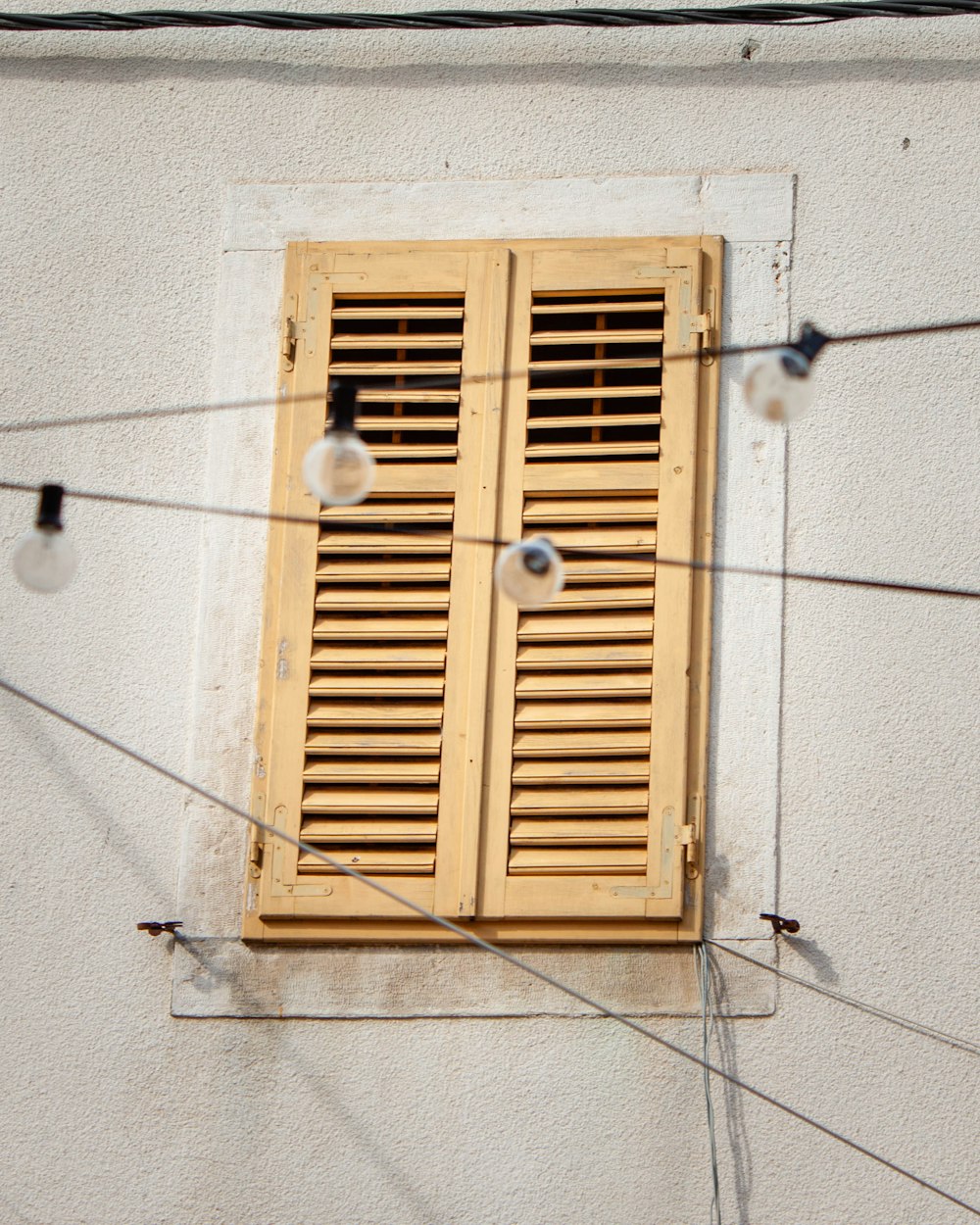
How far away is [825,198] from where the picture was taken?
21.7ft

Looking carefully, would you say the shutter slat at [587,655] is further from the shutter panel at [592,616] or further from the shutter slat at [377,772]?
the shutter slat at [377,772]

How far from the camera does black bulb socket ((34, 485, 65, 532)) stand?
5.08 meters

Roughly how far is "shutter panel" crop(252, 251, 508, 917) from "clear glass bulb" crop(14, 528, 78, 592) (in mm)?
1083

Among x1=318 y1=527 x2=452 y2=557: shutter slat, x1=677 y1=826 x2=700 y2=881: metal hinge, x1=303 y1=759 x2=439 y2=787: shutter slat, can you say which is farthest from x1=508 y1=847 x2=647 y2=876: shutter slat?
x1=318 y1=527 x2=452 y2=557: shutter slat

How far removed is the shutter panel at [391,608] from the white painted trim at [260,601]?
0.49 feet

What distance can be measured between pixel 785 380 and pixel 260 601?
209 centimetres

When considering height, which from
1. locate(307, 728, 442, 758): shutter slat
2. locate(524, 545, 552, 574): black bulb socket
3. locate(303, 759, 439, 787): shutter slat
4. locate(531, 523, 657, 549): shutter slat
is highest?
locate(531, 523, 657, 549): shutter slat

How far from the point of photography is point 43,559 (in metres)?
5.14

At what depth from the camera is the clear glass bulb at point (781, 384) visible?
4.79m

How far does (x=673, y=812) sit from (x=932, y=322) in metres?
1.58

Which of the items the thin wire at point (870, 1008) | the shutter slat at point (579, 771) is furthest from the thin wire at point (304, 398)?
the thin wire at point (870, 1008)

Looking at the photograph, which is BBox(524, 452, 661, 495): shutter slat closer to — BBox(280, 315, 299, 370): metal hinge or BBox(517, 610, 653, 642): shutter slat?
BBox(517, 610, 653, 642): shutter slat

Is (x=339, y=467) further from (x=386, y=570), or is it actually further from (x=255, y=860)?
(x=255, y=860)

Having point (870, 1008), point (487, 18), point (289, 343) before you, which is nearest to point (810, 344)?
point (870, 1008)
